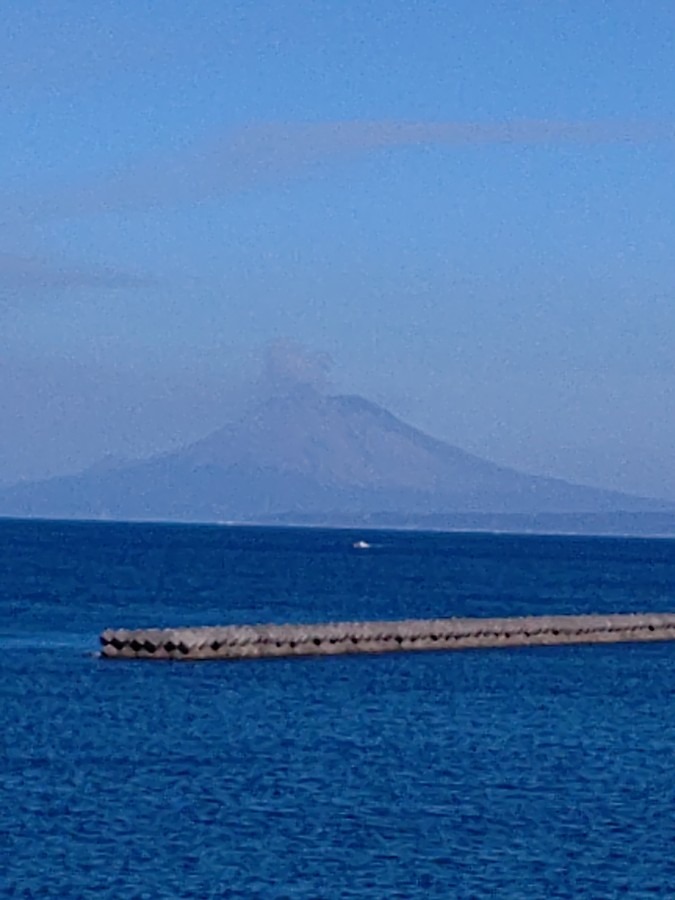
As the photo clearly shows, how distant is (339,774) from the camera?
40.7 m

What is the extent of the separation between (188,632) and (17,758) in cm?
2584

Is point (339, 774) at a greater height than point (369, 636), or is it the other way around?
point (339, 774)

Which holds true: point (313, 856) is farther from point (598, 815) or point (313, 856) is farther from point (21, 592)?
point (21, 592)

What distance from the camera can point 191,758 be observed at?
141ft

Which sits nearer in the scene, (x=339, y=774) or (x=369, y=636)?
(x=339, y=774)

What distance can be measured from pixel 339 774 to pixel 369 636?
110ft

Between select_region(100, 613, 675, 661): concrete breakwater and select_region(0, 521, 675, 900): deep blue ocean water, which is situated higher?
select_region(0, 521, 675, 900): deep blue ocean water

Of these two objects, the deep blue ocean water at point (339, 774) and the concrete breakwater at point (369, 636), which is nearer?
the deep blue ocean water at point (339, 774)

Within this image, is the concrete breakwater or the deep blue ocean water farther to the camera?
the concrete breakwater

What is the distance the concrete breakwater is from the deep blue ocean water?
1629 millimetres

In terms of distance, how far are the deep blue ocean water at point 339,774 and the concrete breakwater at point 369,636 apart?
163 cm

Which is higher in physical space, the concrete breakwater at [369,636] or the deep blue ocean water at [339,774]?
the deep blue ocean water at [339,774]

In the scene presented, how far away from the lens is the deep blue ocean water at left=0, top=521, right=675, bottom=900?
31141 millimetres

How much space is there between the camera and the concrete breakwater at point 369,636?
225ft
